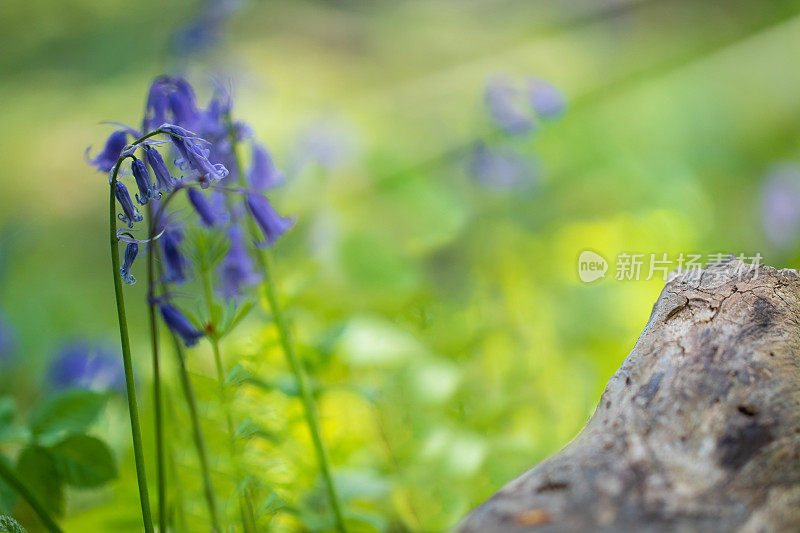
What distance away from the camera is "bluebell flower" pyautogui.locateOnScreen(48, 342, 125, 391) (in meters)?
1.28

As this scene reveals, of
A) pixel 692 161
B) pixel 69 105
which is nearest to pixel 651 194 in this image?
pixel 692 161

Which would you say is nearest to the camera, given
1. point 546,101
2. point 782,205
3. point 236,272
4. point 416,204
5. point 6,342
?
point 236,272

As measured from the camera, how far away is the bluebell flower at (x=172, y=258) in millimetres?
696

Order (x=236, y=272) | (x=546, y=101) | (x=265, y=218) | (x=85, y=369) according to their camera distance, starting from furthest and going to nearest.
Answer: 1. (x=546, y=101)
2. (x=85, y=369)
3. (x=236, y=272)
4. (x=265, y=218)

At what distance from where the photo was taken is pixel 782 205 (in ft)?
7.02

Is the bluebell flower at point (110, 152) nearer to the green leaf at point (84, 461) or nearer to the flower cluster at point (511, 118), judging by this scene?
the green leaf at point (84, 461)

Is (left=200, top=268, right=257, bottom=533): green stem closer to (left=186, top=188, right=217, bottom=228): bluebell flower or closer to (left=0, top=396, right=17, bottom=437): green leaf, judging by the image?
(left=186, top=188, right=217, bottom=228): bluebell flower

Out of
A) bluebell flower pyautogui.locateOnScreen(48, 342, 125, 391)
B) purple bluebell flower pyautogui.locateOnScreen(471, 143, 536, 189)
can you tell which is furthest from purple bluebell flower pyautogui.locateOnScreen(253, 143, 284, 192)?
purple bluebell flower pyautogui.locateOnScreen(471, 143, 536, 189)

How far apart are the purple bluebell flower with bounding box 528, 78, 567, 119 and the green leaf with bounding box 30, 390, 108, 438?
3.27 feet

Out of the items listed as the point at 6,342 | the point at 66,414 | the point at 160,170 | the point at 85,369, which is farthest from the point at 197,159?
the point at 6,342

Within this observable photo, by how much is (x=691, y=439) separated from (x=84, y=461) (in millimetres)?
606

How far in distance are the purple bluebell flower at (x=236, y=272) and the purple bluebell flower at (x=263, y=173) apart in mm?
63

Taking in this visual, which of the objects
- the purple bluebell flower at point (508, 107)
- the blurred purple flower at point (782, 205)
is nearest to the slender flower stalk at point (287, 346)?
the purple bluebell flower at point (508, 107)

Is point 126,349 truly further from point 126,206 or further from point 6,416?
point 6,416
